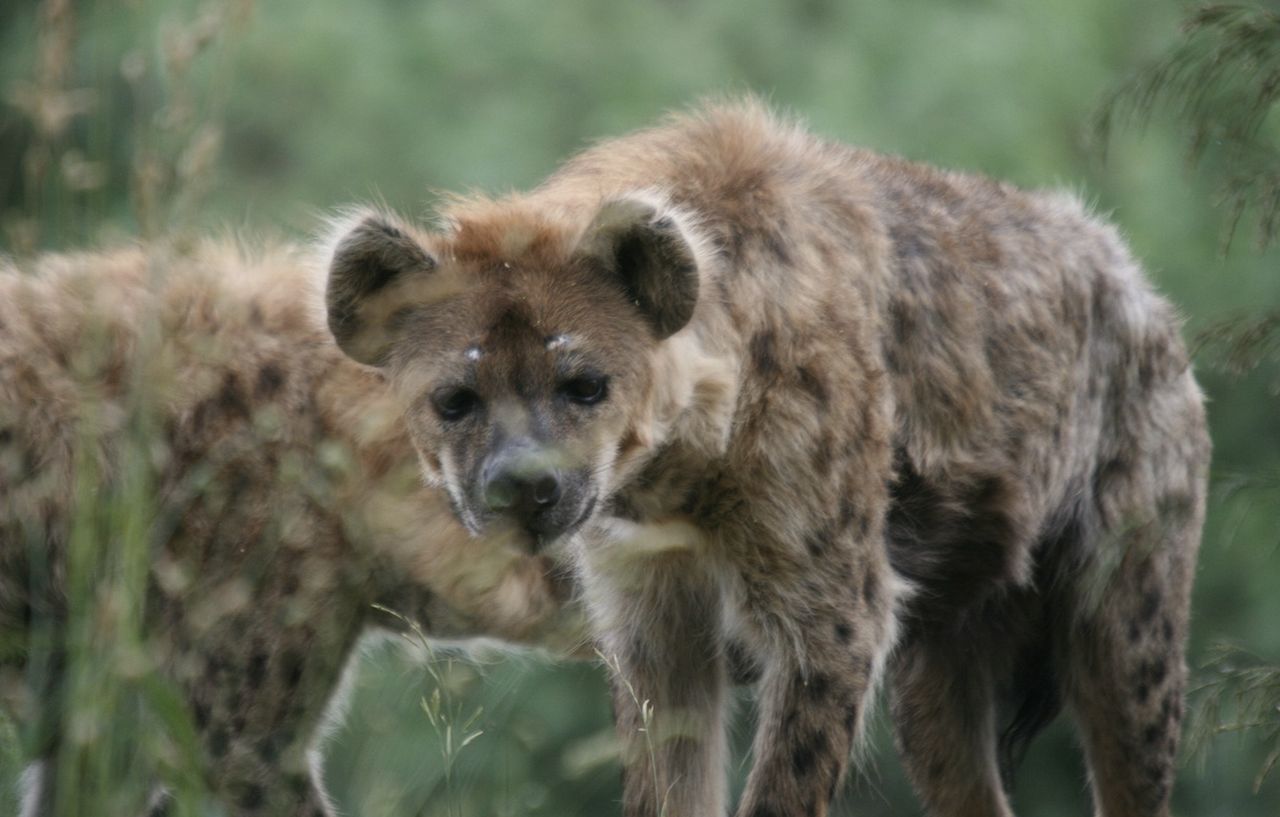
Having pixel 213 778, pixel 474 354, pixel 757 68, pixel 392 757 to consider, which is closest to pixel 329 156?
pixel 757 68

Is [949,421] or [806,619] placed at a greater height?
[949,421]

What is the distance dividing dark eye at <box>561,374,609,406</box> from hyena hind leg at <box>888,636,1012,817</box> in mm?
1445

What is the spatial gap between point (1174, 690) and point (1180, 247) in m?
3.40

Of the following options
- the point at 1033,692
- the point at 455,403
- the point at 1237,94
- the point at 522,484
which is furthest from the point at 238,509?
the point at 1237,94

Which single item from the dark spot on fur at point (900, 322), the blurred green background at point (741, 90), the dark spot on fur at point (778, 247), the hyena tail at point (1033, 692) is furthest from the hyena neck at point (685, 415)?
the blurred green background at point (741, 90)

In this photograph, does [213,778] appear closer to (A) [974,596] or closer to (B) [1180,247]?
(A) [974,596]

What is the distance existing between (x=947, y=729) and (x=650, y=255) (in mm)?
1643

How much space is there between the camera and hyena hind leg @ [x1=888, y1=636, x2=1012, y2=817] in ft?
14.1

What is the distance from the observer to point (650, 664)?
3656 mm

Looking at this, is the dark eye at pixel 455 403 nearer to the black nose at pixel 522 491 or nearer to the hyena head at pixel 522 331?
the hyena head at pixel 522 331

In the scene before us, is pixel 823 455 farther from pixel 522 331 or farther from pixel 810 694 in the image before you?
pixel 522 331

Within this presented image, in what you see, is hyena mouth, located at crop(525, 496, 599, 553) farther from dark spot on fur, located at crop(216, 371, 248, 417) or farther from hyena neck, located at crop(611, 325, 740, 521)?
dark spot on fur, located at crop(216, 371, 248, 417)

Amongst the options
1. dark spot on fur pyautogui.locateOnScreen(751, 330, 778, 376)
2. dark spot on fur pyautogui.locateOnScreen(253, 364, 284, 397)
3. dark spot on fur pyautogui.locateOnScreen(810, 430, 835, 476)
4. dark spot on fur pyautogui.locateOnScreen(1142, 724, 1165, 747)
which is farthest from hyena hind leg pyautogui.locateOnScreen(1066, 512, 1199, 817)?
dark spot on fur pyautogui.locateOnScreen(253, 364, 284, 397)

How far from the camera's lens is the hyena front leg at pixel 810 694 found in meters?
3.37
